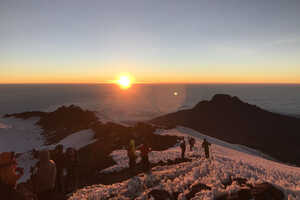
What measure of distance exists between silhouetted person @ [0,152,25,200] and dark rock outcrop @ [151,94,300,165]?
44.9 m

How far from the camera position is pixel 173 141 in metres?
29.7

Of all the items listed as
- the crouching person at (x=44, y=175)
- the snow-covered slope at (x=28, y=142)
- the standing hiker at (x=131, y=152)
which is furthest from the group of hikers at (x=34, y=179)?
the snow-covered slope at (x=28, y=142)

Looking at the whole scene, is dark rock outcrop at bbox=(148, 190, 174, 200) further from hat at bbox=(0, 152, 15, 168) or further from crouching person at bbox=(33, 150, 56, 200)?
hat at bbox=(0, 152, 15, 168)

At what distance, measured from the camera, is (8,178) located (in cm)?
505

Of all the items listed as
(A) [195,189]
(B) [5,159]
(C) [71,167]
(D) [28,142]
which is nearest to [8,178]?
(B) [5,159]

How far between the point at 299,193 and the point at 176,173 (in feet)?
18.6

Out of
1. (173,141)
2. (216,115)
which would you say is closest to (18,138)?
(173,141)

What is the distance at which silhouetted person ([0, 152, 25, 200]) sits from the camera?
4980 millimetres

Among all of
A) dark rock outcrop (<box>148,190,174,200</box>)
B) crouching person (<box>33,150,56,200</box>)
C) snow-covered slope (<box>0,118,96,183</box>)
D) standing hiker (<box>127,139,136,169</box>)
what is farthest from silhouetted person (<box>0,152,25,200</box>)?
snow-covered slope (<box>0,118,96,183</box>)

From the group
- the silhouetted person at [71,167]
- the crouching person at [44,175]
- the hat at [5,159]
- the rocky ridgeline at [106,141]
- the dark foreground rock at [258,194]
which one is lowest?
the rocky ridgeline at [106,141]

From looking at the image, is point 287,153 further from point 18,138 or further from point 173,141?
point 18,138

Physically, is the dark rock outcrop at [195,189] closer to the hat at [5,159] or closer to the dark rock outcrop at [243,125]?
the hat at [5,159]

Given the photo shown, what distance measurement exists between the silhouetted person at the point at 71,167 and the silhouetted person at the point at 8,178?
5.95 m

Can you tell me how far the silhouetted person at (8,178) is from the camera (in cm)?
498
